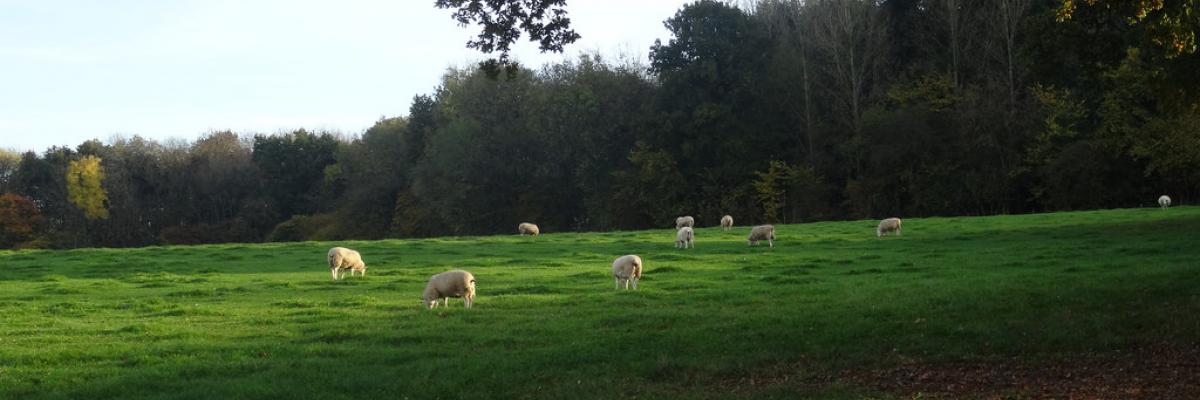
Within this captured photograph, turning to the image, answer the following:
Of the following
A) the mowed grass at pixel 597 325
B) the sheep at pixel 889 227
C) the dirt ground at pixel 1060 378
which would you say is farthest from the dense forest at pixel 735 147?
the dirt ground at pixel 1060 378

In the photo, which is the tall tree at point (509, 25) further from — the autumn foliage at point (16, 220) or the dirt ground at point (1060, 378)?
the autumn foliage at point (16, 220)

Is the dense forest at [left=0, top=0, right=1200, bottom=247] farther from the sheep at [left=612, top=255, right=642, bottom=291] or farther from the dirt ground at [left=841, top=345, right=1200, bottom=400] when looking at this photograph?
the dirt ground at [left=841, top=345, right=1200, bottom=400]

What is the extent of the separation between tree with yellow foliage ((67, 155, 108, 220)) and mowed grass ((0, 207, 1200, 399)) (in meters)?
77.3

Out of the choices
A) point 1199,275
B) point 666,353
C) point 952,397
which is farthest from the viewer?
point 1199,275

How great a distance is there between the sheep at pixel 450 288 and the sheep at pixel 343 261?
8951 millimetres

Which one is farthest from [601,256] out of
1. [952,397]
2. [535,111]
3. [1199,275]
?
[535,111]

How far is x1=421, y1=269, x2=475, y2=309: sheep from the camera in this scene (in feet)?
71.1

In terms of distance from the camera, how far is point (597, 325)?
1802cm

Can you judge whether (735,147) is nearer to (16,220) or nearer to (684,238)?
(684,238)

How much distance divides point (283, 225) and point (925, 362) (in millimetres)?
93302

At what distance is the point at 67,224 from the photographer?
101 meters

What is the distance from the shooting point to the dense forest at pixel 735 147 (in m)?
60.2

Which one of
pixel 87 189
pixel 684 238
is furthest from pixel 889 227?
pixel 87 189

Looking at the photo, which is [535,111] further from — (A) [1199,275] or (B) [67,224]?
(A) [1199,275]
